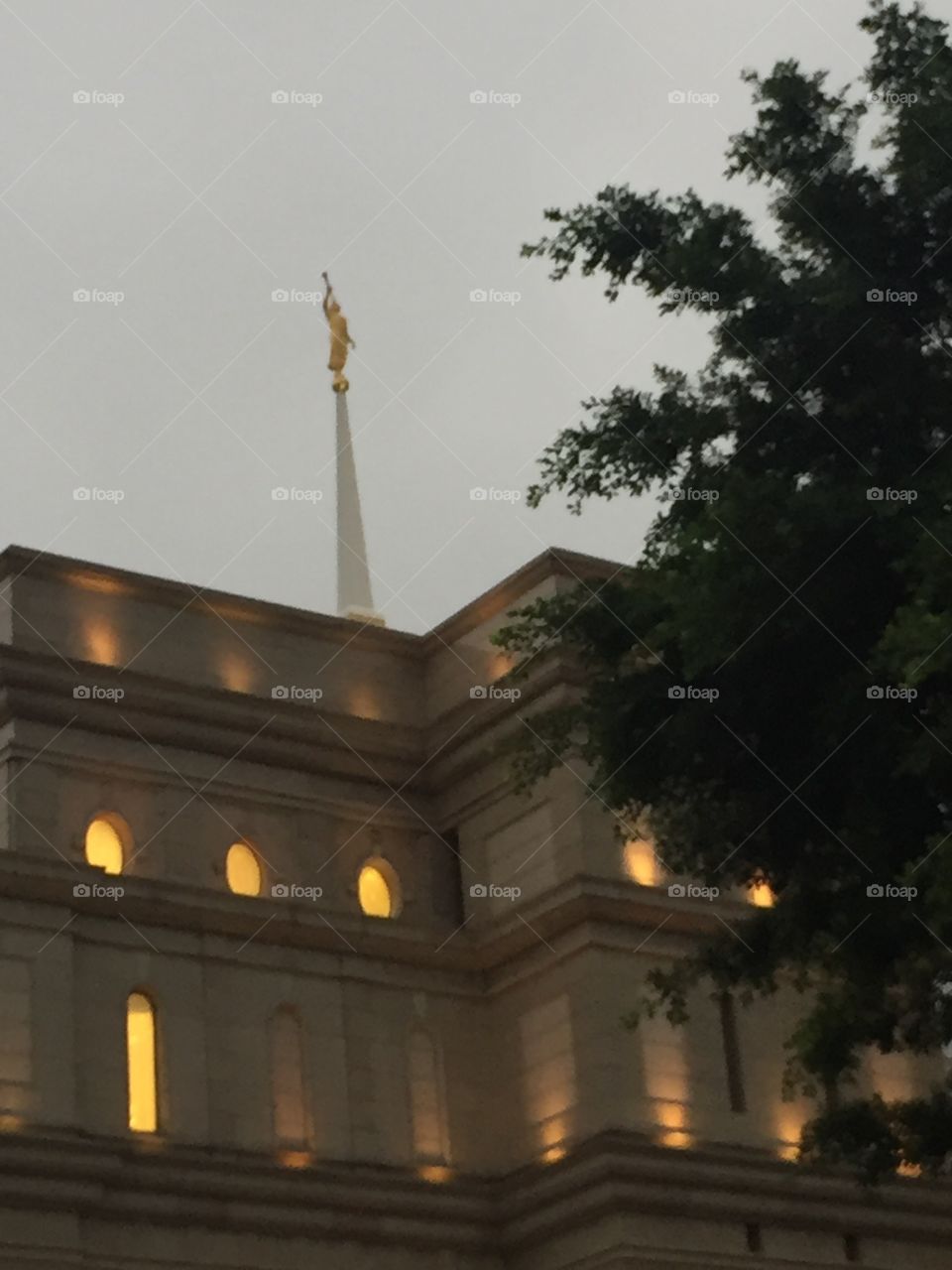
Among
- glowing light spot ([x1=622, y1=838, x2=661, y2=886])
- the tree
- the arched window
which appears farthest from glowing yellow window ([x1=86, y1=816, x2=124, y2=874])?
the tree

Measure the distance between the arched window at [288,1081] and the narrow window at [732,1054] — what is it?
7.43 metres

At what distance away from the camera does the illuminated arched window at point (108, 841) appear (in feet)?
143

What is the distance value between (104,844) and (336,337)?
63.2 feet

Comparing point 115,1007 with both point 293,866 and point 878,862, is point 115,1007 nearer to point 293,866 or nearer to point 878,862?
point 293,866

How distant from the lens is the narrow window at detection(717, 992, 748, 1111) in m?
44.0

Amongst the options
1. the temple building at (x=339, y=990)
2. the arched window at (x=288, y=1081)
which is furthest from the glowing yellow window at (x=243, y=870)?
the arched window at (x=288, y=1081)

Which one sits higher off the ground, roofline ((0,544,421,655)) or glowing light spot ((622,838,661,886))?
roofline ((0,544,421,655))

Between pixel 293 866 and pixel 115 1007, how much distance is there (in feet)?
18.8

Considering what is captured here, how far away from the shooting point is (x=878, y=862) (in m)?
26.1

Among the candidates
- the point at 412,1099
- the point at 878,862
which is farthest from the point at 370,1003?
the point at 878,862

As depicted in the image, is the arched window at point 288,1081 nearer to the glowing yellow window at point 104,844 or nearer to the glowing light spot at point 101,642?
the glowing yellow window at point 104,844

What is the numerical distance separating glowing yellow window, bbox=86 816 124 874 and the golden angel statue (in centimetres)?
1729

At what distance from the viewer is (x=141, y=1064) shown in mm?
41125

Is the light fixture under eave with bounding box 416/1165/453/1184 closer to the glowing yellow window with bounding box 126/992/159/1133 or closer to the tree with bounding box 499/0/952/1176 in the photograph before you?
the glowing yellow window with bounding box 126/992/159/1133
